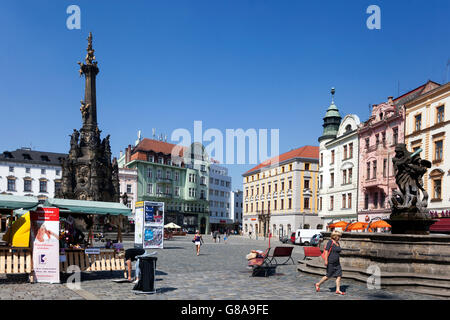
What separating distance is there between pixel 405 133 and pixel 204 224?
205 ft

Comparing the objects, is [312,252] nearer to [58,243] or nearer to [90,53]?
[58,243]

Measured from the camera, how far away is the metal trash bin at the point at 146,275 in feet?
35.6

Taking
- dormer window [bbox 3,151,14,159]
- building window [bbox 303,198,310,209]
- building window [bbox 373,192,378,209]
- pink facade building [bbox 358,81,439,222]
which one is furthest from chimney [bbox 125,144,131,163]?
building window [bbox 373,192,378,209]

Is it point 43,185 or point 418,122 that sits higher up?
point 418,122

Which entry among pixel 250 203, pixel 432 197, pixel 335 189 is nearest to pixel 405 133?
pixel 432 197

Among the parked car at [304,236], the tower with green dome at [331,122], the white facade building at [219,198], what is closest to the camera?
the parked car at [304,236]

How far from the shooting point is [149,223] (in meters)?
24.9

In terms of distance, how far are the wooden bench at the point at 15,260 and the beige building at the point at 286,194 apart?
57.5 m

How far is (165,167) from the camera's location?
9138 centimetres

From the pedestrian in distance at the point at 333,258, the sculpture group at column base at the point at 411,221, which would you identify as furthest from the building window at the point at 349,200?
the pedestrian in distance at the point at 333,258

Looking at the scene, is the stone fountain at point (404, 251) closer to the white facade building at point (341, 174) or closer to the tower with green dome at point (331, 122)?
the white facade building at point (341, 174)

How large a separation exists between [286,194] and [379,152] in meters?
27.3

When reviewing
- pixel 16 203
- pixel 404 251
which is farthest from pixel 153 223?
pixel 404 251
